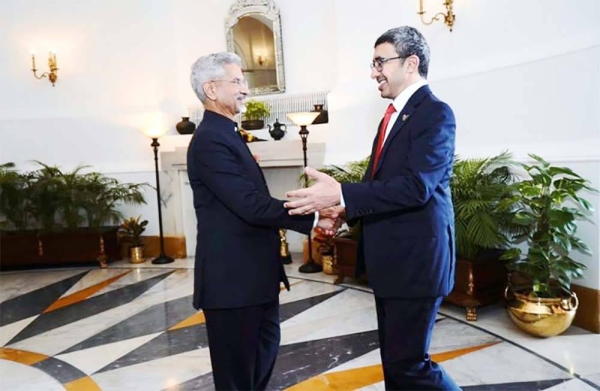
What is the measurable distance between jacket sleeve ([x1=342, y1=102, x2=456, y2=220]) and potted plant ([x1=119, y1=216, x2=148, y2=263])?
15.7 feet

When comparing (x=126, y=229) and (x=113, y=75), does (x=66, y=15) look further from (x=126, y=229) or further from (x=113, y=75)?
(x=126, y=229)

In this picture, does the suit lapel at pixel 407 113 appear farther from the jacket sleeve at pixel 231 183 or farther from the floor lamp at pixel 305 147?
the floor lamp at pixel 305 147

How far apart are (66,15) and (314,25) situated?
290 cm

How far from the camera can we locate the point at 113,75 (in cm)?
644

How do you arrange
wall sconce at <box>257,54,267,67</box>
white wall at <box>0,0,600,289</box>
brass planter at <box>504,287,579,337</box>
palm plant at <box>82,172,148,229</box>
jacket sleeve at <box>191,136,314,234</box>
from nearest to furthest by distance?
jacket sleeve at <box>191,136,314,234</box> → brass planter at <box>504,287,579,337</box> → white wall at <box>0,0,600,289</box> → palm plant at <box>82,172,148,229</box> → wall sconce at <box>257,54,267,67</box>

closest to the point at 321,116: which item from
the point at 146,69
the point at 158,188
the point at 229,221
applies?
the point at 158,188

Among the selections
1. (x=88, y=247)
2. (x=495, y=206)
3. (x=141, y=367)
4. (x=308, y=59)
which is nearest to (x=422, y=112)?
(x=495, y=206)

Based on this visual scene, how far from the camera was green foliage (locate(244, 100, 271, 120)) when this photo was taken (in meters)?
6.01

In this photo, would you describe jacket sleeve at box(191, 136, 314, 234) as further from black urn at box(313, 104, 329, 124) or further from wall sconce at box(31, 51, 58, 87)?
wall sconce at box(31, 51, 58, 87)

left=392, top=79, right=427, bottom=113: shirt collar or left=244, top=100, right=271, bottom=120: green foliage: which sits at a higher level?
left=244, top=100, right=271, bottom=120: green foliage

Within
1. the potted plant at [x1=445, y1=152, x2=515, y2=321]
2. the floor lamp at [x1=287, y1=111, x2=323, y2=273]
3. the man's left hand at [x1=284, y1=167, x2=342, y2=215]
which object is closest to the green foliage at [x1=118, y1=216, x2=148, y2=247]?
the floor lamp at [x1=287, y1=111, x2=323, y2=273]

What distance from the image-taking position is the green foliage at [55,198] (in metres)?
5.80

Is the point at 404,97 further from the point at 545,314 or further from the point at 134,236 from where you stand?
the point at 134,236

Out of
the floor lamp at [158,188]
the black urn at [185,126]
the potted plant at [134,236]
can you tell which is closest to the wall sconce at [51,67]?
the floor lamp at [158,188]
